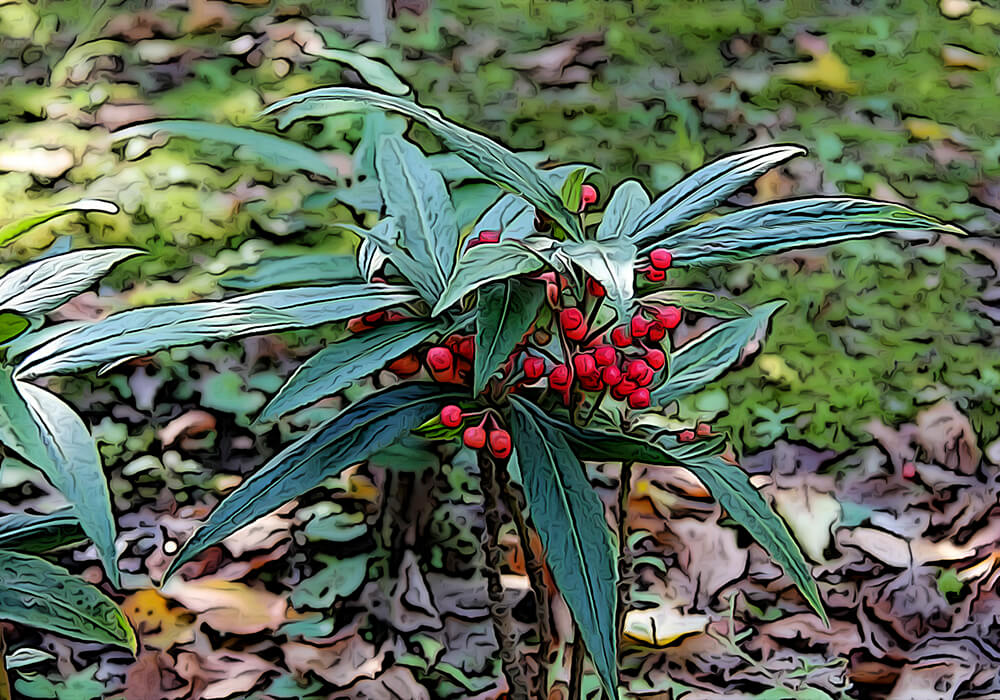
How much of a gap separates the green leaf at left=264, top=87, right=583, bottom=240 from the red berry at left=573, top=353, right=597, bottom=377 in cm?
11

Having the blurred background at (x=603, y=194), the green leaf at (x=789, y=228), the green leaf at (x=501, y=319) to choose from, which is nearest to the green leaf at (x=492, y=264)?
the green leaf at (x=501, y=319)

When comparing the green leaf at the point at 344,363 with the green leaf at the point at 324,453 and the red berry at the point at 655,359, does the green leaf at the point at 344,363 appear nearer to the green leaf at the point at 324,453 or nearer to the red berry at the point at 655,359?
the green leaf at the point at 324,453

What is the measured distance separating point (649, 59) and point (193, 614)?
1483mm

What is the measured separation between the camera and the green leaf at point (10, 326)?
76 cm

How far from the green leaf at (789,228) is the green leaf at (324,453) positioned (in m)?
0.22

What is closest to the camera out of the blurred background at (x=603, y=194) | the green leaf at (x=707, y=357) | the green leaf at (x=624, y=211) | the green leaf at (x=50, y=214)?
the green leaf at (x=50, y=214)

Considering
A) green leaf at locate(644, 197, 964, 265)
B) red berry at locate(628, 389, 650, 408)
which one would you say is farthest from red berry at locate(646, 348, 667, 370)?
green leaf at locate(644, 197, 964, 265)

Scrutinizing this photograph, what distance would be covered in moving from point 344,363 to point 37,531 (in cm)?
34

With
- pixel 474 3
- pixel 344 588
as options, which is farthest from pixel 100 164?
pixel 344 588

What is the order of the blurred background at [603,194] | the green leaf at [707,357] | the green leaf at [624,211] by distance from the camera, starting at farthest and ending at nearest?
the blurred background at [603,194] < the green leaf at [707,357] < the green leaf at [624,211]

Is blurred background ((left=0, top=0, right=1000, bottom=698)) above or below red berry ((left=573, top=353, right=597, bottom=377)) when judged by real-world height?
below

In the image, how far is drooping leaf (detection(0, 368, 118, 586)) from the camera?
667 millimetres

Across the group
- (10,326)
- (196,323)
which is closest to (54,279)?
(10,326)

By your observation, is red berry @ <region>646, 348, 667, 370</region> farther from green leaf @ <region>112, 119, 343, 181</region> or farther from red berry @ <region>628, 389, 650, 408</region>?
green leaf @ <region>112, 119, 343, 181</region>
